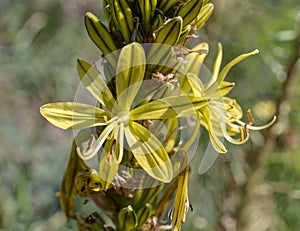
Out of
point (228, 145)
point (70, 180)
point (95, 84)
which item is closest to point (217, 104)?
point (95, 84)

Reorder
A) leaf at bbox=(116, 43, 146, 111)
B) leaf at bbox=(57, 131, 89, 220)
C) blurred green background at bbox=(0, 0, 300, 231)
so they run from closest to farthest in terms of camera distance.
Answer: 1. leaf at bbox=(116, 43, 146, 111)
2. leaf at bbox=(57, 131, 89, 220)
3. blurred green background at bbox=(0, 0, 300, 231)

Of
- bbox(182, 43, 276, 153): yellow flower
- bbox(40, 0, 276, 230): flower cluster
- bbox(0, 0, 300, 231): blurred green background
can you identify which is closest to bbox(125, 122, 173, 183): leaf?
bbox(40, 0, 276, 230): flower cluster

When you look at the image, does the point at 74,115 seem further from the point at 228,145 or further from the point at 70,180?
the point at 228,145

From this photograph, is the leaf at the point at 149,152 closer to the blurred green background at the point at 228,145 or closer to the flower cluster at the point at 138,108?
the flower cluster at the point at 138,108

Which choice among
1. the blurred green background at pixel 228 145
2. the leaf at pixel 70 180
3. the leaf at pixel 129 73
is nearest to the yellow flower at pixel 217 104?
the leaf at pixel 129 73

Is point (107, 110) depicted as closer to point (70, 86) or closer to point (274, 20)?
point (274, 20)

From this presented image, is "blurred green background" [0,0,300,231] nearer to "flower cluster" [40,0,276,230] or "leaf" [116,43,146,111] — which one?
"flower cluster" [40,0,276,230]
